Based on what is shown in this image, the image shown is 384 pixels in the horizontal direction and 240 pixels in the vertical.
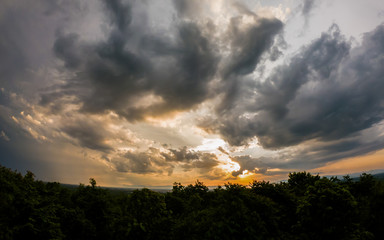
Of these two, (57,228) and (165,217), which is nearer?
(165,217)

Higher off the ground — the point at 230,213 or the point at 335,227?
the point at 230,213

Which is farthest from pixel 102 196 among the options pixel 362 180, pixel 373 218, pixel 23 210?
pixel 362 180

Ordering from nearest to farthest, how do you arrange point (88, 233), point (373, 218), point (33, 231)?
point (33, 231), point (373, 218), point (88, 233)

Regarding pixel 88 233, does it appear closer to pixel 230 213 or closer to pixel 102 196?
pixel 102 196

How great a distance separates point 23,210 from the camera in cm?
1905

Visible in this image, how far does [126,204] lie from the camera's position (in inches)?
762

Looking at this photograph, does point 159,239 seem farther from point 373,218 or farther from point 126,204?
point 373,218

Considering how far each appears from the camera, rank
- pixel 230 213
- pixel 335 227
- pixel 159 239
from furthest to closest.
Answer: pixel 159 239 → pixel 335 227 → pixel 230 213

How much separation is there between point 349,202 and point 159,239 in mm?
16401

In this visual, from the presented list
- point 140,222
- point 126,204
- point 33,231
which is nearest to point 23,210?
Answer: point 33,231

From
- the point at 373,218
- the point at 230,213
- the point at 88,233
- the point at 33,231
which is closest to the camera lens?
Answer: the point at 230,213

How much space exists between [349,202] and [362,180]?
103ft

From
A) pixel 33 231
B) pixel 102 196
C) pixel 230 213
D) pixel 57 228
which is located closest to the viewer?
pixel 230 213

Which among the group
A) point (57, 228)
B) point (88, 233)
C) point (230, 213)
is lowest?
point (88, 233)
